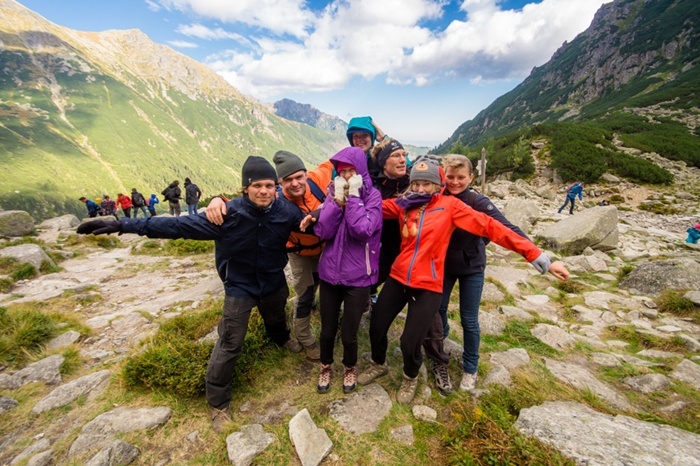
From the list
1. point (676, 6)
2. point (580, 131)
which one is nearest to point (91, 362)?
point (580, 131)

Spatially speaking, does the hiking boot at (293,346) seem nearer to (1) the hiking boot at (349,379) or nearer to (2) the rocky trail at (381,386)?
(2) the rocky trail at (381,386)

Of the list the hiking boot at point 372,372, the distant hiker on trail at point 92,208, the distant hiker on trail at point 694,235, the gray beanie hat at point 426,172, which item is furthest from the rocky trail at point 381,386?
the distant hiker on trail at point 92,208

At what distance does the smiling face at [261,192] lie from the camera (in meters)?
3.76

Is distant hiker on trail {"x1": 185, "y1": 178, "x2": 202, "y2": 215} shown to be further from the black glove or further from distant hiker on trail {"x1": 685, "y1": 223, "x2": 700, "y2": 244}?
distant hiker on trail {"x1": 685, "y1": 223, "x2": 700, "y2": 244}

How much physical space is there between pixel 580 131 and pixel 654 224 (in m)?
18.7

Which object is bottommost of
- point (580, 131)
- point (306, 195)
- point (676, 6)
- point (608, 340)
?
point (608, 340)

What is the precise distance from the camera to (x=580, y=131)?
1264 inches

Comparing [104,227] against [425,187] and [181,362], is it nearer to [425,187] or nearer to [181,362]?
[181,362]

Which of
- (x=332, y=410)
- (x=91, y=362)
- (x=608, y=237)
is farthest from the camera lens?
(x=608, y=237)

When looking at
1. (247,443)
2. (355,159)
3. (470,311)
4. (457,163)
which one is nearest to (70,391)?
(247,443)

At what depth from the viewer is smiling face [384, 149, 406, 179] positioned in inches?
178

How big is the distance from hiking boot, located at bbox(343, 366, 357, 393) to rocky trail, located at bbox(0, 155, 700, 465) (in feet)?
0.39

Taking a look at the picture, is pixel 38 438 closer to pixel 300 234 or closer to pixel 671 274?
pixel 300 234

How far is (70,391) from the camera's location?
403 centimetres
